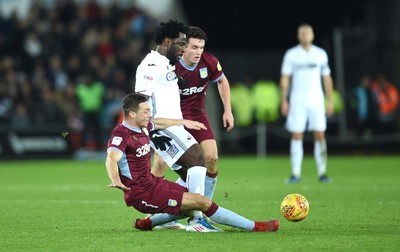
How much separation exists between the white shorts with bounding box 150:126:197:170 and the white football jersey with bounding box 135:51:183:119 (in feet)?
0.57

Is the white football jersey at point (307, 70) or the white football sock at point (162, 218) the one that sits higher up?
the white football jersey at point (307, 70)

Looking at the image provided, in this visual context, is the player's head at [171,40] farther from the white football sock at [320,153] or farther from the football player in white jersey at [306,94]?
the white football sock at [320,153]

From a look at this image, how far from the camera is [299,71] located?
1623 cm

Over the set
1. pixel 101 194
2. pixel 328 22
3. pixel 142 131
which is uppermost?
pixel 328 22

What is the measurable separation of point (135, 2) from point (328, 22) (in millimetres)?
6055

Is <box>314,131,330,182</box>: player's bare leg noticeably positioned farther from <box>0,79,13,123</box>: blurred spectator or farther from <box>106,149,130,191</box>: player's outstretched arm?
<box>0,79,13,123</box>: blurred spectator

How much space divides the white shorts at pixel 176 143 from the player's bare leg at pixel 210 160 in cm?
77

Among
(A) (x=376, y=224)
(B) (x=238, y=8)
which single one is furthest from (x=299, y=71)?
(B) (x=238, y=8)

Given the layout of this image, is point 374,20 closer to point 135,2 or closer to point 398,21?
point 398,21

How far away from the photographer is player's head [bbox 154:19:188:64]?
959 centimetres

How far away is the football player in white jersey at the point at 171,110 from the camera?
9484mm

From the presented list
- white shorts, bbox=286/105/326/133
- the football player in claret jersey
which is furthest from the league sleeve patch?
white shorts, bbox=286/105/326/133

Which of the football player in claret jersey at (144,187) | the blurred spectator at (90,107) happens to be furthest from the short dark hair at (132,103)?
the blurred spectator at (90,107)

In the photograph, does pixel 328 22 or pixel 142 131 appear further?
pixel 328 22
